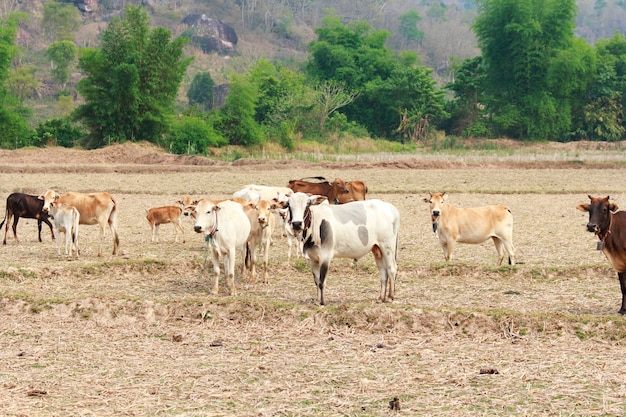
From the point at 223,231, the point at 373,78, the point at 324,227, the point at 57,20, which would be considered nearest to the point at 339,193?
the point at 223,231

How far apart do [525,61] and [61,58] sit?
5534 centimetres

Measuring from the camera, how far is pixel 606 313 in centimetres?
1180

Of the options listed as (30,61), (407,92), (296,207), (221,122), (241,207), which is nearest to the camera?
(296,207)

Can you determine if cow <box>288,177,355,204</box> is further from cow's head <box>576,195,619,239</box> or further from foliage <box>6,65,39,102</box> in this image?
foliage <box>6,65,39,102</box>

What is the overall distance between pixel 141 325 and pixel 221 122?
4893cm

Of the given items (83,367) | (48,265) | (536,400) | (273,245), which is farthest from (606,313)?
(48,265)

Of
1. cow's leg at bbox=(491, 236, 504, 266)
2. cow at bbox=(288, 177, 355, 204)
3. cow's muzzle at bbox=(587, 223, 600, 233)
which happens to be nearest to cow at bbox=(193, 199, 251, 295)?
cow's leg at bbox=(491, 236, 504, 266)

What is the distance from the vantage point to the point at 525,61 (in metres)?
70.1

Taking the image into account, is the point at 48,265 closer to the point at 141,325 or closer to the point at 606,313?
the point at 141,325

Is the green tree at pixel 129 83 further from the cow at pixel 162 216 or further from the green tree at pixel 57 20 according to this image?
the green tree at pixel 57 20

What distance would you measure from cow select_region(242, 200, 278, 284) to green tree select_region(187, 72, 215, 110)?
261ft

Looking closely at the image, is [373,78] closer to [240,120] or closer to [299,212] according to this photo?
[240,120]

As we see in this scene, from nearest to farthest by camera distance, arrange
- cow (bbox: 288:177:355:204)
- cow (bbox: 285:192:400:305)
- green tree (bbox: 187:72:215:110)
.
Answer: cow (bbox: 285:192:400:305)
cow (bbox: 288:177:355:204)
green tree (bbox: 187:72:215:110)

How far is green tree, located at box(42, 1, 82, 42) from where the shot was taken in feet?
377
